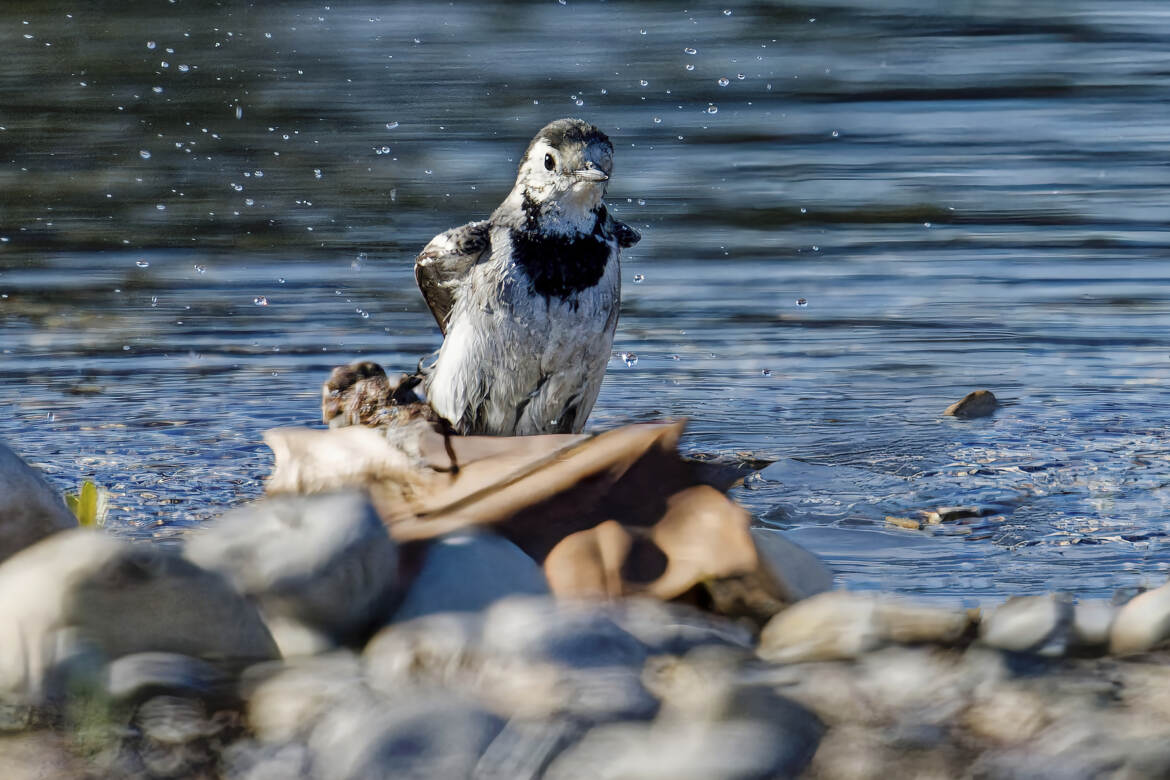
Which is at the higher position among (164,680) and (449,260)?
(449,260)

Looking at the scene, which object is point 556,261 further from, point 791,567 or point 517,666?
point 517,666

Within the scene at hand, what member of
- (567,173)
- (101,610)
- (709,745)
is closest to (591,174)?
(567,173)

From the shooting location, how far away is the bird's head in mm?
4930

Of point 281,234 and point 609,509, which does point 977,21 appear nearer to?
point 281,234

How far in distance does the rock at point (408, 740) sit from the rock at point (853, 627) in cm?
61

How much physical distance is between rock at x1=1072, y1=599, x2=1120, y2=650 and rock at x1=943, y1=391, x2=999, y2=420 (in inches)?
107

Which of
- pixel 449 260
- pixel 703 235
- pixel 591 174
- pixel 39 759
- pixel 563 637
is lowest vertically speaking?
pixel 39 759

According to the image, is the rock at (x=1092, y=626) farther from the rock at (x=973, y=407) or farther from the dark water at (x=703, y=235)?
the rock at (x=973, y=407)

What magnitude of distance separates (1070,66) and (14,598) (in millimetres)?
11122

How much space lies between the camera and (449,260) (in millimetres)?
5199

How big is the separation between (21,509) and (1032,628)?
1948 mm

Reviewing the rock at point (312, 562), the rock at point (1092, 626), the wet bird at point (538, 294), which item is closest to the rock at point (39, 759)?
the rock at point (312, 562)

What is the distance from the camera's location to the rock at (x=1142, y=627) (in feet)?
9.87

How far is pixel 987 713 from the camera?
9.10 feet
